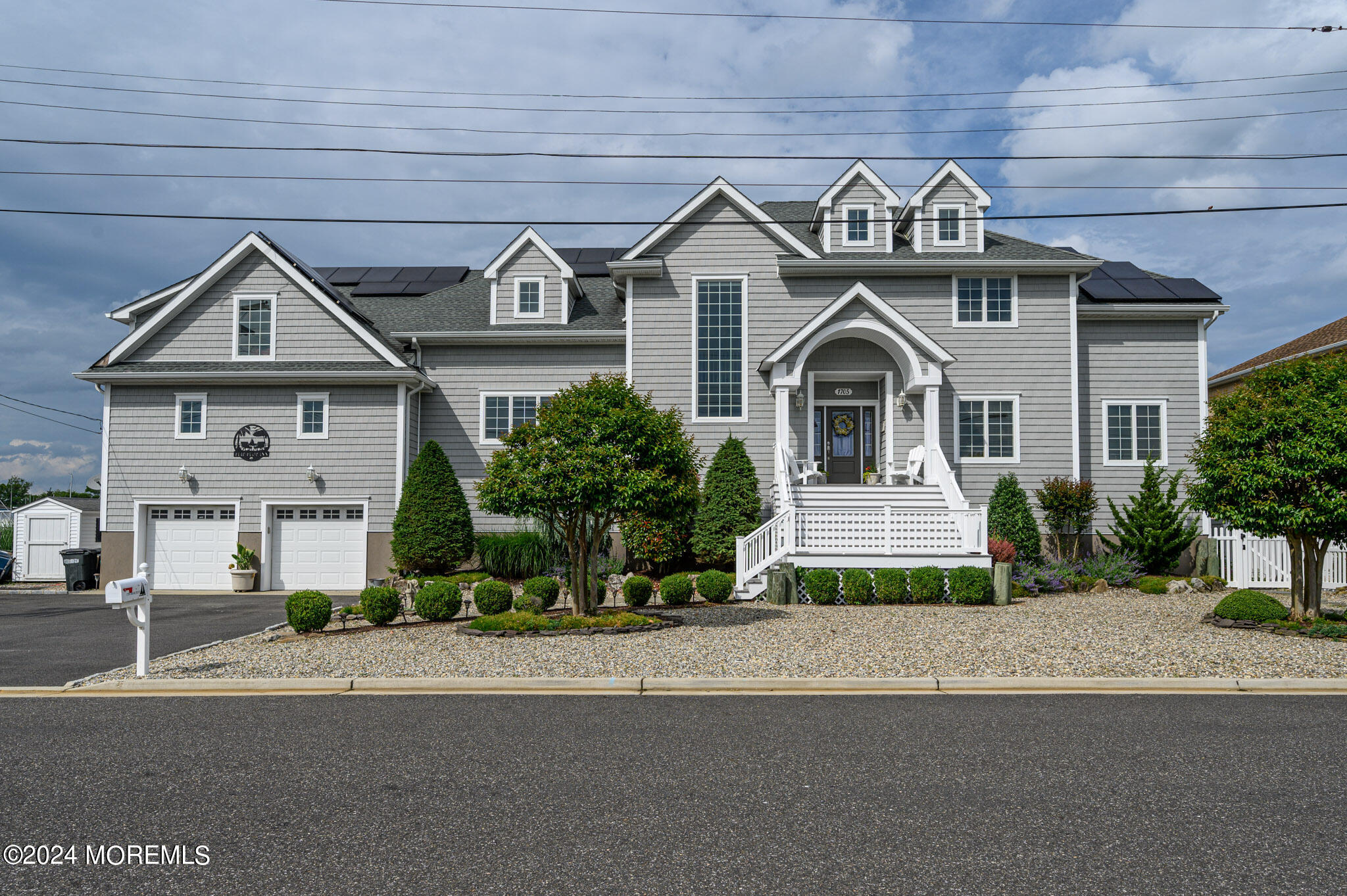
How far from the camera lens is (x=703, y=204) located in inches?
789

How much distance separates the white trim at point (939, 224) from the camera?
20.2 m

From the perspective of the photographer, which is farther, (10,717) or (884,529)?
(884,529)

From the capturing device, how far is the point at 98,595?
18.9 meters

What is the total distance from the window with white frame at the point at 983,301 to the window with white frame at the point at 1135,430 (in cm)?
345

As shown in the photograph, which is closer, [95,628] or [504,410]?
[95,628]

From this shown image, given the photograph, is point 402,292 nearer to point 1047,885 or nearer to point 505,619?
point 505,619

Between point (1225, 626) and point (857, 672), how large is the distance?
6.23 metres

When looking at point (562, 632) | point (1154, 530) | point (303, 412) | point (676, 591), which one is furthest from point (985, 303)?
point (303, 412)

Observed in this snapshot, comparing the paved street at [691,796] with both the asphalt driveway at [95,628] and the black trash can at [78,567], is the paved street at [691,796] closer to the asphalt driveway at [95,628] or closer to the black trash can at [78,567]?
the asphalt driveway at [95,628]

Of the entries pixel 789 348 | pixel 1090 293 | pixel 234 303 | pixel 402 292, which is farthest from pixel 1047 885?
pixel 402 292

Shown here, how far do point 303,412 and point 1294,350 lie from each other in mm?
30222

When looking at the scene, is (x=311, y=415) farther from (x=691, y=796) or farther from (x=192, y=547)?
(x=691, y=796)

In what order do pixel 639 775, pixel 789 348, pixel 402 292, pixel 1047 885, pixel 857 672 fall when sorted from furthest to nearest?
pixel 402 292 → pixel 789 348 → pixel 857 672 → pixel 639 775 → pixel 1047 885

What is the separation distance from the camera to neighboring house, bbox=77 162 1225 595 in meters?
19.6
